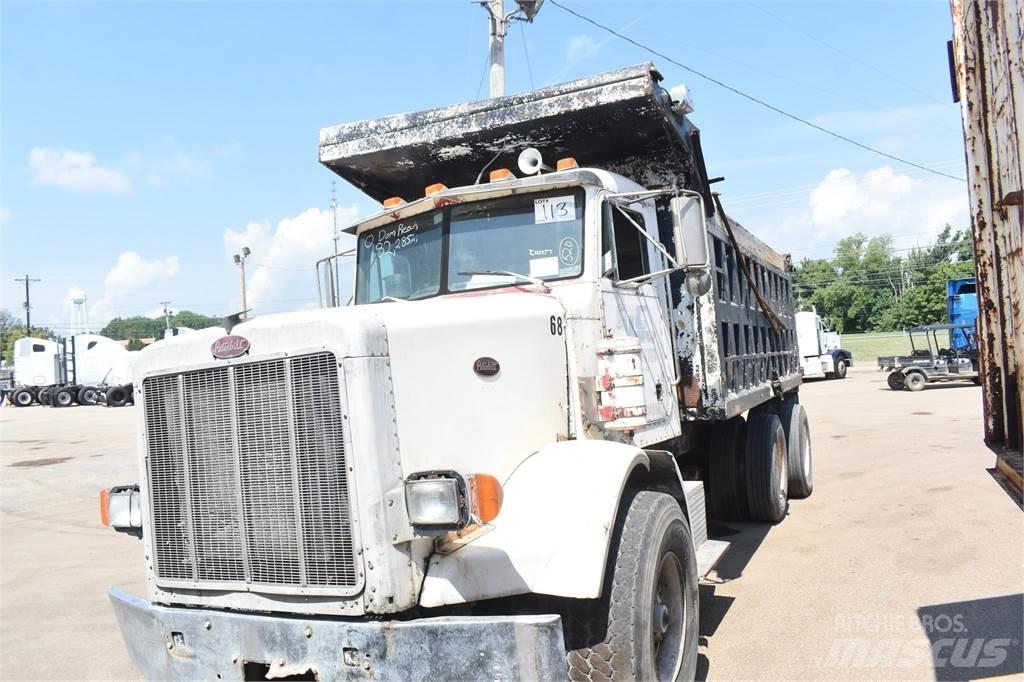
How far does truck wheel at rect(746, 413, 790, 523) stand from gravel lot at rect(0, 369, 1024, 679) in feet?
0.62

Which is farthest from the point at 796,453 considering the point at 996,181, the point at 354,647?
the point at 354,647

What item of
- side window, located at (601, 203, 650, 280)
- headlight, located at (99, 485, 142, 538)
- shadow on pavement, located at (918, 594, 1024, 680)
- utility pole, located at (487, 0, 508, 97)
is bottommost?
shadow on pavement, located at (918, 594, 1024, 680)

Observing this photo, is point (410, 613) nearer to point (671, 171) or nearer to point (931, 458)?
point (671, 171)

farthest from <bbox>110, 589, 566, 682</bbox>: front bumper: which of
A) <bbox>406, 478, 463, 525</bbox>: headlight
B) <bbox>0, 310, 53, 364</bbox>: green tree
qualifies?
<bbox>0, 310, 53, 364</bbox>: green tree

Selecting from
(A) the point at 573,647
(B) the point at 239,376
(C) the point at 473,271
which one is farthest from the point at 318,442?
(C) the point at 473,271

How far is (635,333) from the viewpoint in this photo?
4.64 m

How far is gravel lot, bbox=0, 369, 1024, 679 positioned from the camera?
14.4 feet

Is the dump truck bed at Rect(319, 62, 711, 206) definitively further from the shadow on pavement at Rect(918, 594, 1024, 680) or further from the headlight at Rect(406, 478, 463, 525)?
the shadow on pavement at Rect(918, 594, 1024, 680)

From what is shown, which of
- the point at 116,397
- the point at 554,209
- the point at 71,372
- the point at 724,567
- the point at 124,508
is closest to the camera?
the point at 124,508

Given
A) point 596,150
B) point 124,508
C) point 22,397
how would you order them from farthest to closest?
point 22,397
point 596,150
point 124,508

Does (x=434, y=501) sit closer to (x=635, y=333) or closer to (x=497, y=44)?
(x=635, y=333)

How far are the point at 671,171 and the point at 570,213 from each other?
163 cm

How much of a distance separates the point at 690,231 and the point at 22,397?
4327 cm

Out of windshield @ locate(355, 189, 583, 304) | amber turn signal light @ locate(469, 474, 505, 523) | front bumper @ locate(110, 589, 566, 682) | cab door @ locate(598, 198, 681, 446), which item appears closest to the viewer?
front bumper @ locate(110, 589, 566, 682)
